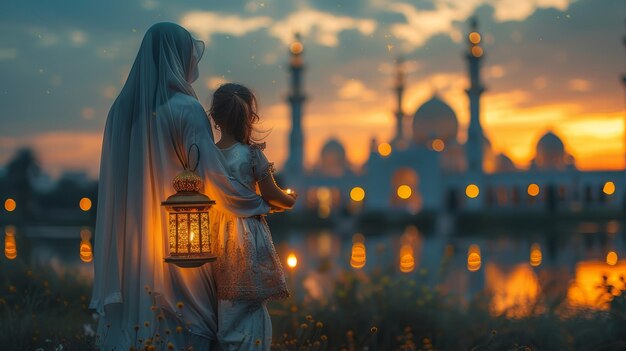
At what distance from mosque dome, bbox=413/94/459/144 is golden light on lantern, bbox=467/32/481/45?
617 cm

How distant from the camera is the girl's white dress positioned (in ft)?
11.6

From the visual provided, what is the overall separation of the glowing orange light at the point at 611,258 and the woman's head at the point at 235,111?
54.4 feet

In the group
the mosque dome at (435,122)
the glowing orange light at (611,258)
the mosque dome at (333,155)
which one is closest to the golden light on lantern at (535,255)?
the glowing orange light at (611,258)

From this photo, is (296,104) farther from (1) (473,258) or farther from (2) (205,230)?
(2) (205,230)

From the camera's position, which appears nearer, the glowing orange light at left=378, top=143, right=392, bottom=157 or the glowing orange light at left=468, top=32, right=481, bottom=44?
the glowing orange light at left=468, top=32, right=481, bottom=44

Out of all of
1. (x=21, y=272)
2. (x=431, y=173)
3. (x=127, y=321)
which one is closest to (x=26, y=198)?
(x=431, y=173)

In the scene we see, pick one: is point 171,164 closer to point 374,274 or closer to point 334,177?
point 374,274

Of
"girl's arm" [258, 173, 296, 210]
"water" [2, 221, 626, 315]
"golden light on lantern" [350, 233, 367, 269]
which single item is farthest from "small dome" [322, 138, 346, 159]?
"girl's arm" [258, 173, 296, 210]

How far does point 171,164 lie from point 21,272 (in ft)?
13.5

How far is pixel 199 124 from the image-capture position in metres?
3.63

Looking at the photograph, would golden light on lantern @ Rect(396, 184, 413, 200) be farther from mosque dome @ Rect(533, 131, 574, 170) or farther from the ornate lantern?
the ornate lantern

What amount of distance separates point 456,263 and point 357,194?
3305cm

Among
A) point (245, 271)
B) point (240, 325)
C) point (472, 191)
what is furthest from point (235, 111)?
point (472, 191)

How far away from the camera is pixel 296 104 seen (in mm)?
47844
